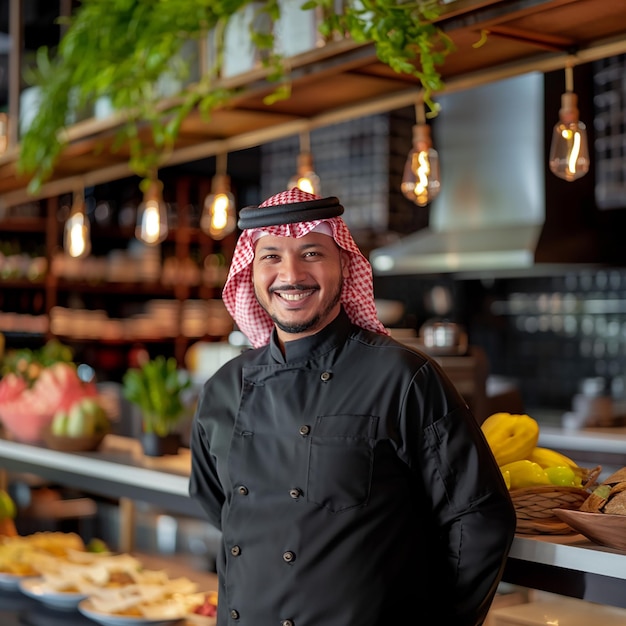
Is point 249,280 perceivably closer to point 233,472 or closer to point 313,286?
point 313,286

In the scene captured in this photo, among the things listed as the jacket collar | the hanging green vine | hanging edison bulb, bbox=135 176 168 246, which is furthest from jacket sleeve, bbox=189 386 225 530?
hanging edison bulb, bbox=135 176 168 246

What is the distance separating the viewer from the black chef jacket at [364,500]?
201cm

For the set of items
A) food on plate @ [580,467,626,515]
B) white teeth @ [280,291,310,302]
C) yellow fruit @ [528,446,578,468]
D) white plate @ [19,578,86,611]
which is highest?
white teeth @ [280,291,310,302]

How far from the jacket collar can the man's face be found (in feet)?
0.07

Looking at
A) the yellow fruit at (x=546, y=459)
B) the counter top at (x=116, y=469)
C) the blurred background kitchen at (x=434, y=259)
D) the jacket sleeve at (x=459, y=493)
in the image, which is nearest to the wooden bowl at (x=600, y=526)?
the jacket sleeve at (x=459, y=493)

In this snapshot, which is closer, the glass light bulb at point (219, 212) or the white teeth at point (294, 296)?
the white teeth at point (294, 296)

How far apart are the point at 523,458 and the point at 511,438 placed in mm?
61

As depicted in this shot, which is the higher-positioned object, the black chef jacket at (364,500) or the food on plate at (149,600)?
the black chef jacket at (364,500)

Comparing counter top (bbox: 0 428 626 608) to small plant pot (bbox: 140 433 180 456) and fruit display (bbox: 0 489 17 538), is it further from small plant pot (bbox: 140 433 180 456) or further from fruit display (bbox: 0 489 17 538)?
A: fruit display (bbox: 0 489 17 538)

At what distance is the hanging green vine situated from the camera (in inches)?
108

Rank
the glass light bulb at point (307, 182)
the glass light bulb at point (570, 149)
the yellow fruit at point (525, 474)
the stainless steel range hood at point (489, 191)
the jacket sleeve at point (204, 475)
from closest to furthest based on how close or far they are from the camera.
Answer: the yellow fruit at point (525, 474), the jacket sleeve at point (204, 475), the glass light bulb at point (570, 149), the glass light bulb at point (307, 182), the stainless steel range hood at point (489, 191)

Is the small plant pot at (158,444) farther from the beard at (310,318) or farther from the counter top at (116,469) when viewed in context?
the beard at (310,318)

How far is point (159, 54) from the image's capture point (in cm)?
359

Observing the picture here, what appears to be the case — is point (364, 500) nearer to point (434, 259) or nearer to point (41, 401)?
point (41, 401)
